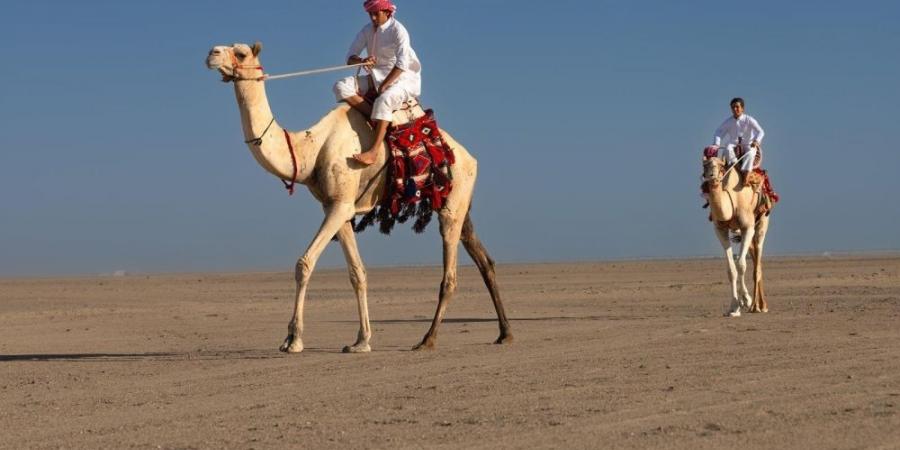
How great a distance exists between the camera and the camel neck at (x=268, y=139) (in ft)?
41.5

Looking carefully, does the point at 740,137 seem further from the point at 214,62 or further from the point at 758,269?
the point at 214,62

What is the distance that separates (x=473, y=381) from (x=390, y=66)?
14.6 ft

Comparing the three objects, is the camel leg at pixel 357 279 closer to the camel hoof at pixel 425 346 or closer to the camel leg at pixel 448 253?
the camel hoof at pixel 425 346

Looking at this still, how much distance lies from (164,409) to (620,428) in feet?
11.2

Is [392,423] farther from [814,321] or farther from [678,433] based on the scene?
[814,321]

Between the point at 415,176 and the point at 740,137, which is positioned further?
the point at 740,137

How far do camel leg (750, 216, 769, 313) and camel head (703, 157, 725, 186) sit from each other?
151 cm

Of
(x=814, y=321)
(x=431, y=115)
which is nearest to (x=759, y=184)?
(x=814, y=321)

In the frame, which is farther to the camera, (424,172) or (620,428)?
(424,172)

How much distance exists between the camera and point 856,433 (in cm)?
725

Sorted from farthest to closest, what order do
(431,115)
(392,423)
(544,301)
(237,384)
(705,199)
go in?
1. (544,301)
2. (705,199)
3. (431,115)
4. (237,384)
5. (392,423)

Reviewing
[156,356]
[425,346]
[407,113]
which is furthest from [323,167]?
[156,356]

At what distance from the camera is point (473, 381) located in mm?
10141

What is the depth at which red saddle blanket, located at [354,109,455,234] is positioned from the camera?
1327cm
